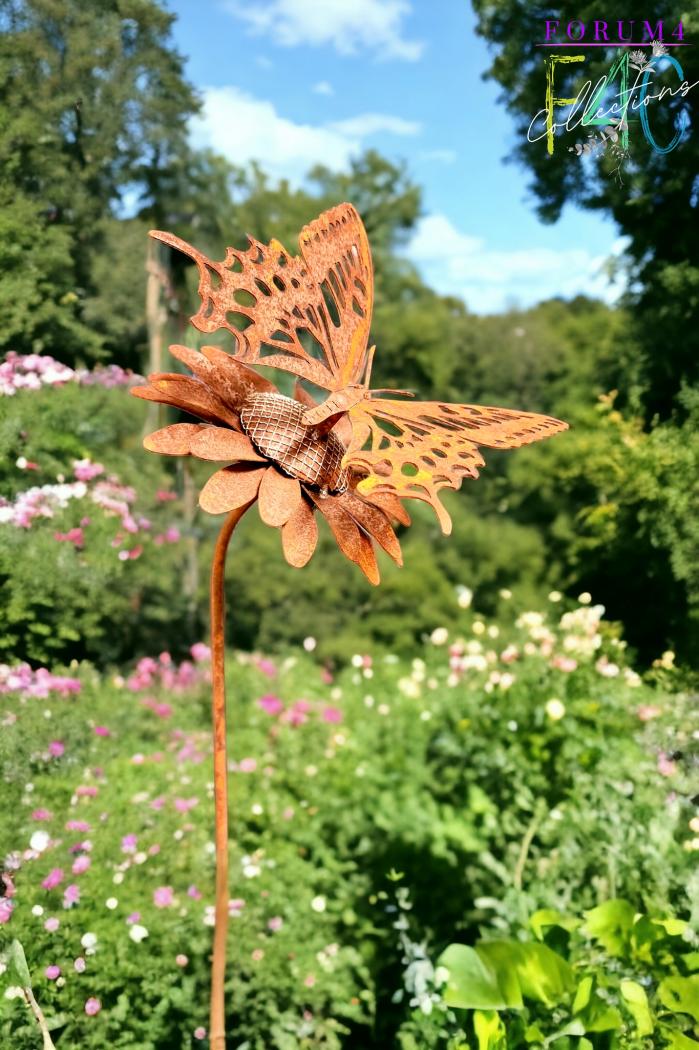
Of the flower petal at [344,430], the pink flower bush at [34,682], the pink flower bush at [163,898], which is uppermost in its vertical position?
the flower petal at [344,430]

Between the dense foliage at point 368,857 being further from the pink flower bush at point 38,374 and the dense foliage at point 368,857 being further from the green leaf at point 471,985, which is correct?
the pink flower bush at point 38,374

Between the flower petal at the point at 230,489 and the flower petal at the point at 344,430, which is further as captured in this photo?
the flower petal at the point at 344,430

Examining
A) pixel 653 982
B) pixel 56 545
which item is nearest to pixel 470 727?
pixel 653 982

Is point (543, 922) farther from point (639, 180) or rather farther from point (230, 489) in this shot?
point (639, 180)

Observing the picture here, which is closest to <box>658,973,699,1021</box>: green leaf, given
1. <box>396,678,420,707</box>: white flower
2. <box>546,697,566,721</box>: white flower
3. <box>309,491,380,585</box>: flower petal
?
<box>546,697,566,721</box>: white flower

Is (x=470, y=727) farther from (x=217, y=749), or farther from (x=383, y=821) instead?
(x=217, y=749)

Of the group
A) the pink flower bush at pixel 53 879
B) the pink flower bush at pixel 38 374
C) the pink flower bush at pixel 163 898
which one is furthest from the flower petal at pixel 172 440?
the pink flower bush at pixel 163 898
